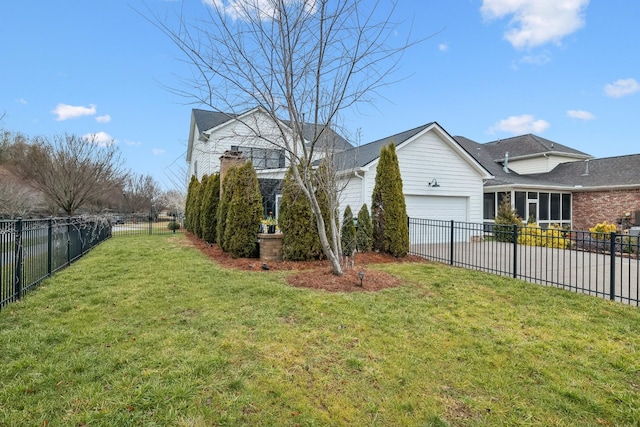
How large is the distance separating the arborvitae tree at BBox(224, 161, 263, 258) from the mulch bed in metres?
0.34

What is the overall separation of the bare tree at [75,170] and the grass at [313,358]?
12.0 metres

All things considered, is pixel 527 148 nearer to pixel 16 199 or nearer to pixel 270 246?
pixel 270 246

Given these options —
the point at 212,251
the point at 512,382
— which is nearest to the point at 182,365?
the point at 512,382

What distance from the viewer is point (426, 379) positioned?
280cm

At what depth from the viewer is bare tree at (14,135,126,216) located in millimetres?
14891

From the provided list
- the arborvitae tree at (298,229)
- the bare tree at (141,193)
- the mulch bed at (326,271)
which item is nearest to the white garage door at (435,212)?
the mulch bed at (326,271)

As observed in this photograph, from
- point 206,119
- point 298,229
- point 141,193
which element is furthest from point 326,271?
point 141,193

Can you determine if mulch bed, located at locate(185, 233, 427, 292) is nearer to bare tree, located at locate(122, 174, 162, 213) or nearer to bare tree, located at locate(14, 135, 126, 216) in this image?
bare tree, located at locate(14, 135, 126, 216)

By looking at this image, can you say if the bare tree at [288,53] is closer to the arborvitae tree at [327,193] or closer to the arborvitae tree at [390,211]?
the arborvitae tree at [327,193]

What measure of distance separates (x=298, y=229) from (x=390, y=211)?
2.78 metres

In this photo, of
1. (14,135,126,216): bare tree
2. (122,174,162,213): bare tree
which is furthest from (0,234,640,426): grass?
(122,174,162,213): bare tree

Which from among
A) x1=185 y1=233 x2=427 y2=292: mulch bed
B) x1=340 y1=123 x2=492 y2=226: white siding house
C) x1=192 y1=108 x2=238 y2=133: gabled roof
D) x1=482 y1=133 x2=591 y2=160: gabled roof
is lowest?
x1=185 y1=233 x2=427 y2=292: mulch bed

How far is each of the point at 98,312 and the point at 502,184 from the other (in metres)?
16.2

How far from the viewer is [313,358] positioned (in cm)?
315
